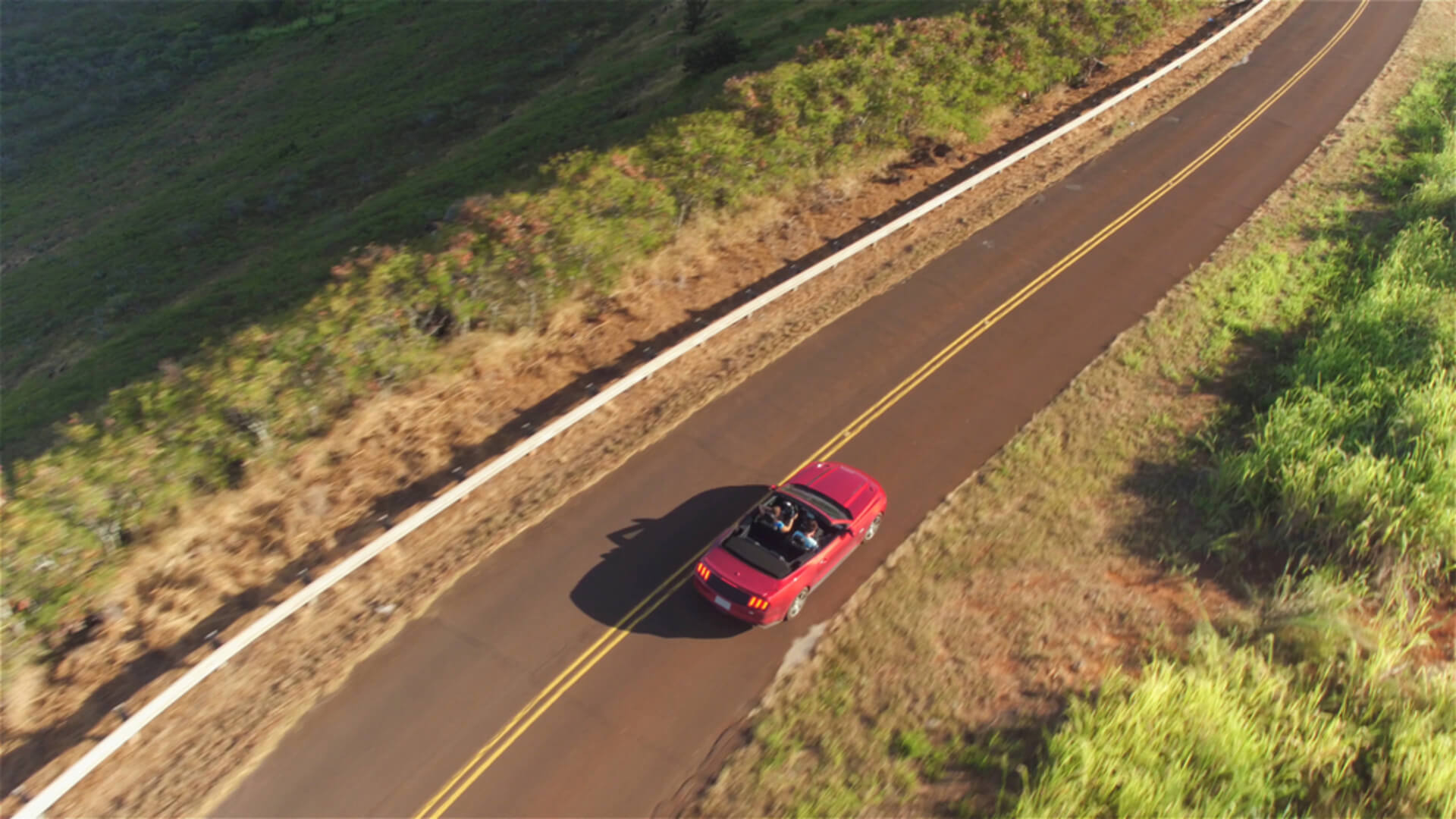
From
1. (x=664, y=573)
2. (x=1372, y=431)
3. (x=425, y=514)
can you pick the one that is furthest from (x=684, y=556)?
(x=1372, y=431)

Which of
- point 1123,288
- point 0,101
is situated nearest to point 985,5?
point 1123,288

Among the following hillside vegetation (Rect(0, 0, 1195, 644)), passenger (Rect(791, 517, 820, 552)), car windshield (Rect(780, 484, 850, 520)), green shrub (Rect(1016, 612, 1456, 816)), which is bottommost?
green shrub (Rect(1016, 612, 1456, 816))

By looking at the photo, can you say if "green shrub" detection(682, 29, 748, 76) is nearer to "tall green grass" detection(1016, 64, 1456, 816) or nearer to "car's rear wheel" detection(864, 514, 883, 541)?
A: "tall green grass" detection(1016, 64, 1456, 816)

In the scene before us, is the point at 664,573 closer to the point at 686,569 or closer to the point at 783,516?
the point at 686,569

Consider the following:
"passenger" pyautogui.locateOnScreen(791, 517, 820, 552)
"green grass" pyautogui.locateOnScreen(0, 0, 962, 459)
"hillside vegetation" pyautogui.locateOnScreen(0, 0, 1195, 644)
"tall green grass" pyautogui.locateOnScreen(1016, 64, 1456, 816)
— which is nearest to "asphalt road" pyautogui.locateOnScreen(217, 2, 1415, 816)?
"passenger" pyautogui.locateOnScreen(791, 517, 820, 552)

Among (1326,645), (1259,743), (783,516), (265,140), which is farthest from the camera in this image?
(265,140)

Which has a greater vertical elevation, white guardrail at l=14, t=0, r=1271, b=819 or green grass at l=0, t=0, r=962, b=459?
green grass at l=0, t=0, r=962, b=459
